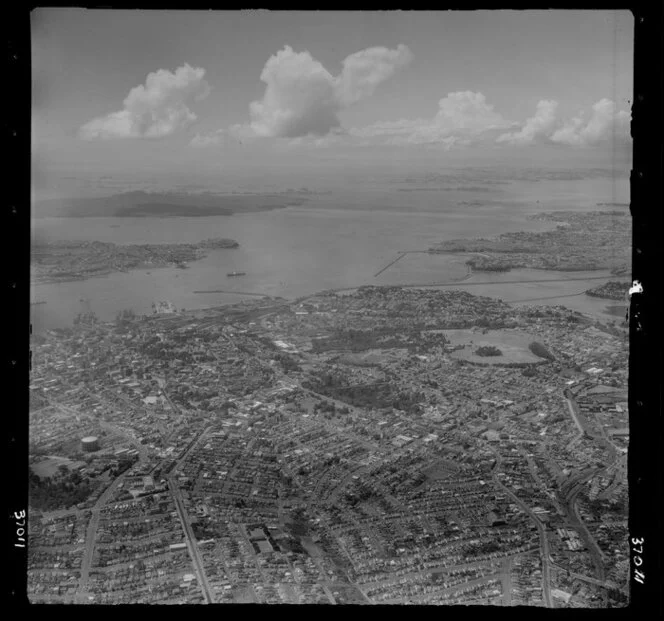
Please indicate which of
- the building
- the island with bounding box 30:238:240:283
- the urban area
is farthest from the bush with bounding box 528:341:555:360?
the building

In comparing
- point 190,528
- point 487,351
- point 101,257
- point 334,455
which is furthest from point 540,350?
point 101,257

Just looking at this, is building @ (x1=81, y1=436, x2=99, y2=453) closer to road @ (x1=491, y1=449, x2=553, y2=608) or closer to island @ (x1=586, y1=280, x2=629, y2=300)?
road @ (x1=491, y1=449, x2=553, y2=608)

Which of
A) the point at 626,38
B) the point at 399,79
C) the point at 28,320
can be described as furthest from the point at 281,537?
the point at 626,38

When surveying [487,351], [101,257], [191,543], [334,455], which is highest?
[101,257]

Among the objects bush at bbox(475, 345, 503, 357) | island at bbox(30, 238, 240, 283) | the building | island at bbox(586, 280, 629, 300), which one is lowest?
the building

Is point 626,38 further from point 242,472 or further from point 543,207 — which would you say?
point 242,472

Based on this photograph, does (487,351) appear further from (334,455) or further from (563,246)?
(334,455)

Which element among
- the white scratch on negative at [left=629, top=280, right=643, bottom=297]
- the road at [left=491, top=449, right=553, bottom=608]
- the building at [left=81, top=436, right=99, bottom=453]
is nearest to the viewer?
the white scratch on negative at [left=629, top=280, right=643, bottom=297]
